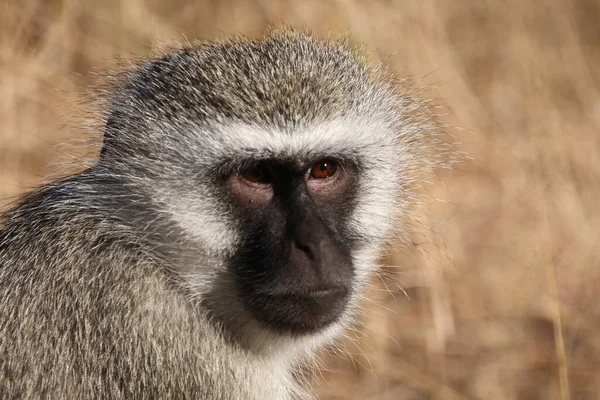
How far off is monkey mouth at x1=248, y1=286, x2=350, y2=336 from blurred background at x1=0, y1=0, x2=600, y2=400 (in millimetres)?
1490

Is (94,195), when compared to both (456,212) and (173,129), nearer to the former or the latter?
(173,129)

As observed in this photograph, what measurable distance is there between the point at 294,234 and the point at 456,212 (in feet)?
13.1

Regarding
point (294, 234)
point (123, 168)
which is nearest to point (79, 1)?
point (123, 168)

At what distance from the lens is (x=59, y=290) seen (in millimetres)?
3037

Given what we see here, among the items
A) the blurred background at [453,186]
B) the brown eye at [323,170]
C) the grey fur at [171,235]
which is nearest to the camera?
the grey fur at [171,235]

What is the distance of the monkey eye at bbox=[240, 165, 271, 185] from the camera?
10.5ft

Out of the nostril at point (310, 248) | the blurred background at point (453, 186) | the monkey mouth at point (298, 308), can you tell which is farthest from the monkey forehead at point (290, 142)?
the blurred background at point (453, 186)

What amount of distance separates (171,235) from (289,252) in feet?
1.44

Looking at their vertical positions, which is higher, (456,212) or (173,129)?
(173,129)

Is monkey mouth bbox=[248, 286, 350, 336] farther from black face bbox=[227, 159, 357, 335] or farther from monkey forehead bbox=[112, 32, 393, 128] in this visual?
monkey forehead bbox=[112, 32, 393, 128]

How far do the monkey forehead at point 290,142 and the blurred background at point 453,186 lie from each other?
145cm

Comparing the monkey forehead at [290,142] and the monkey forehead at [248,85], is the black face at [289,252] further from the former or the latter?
the monkey forehead at [248,85]

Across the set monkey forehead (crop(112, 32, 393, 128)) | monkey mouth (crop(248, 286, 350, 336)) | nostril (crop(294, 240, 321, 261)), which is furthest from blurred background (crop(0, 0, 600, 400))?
nostril (crop(294, 240, 321, 261))

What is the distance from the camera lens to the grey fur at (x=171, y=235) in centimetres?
297
